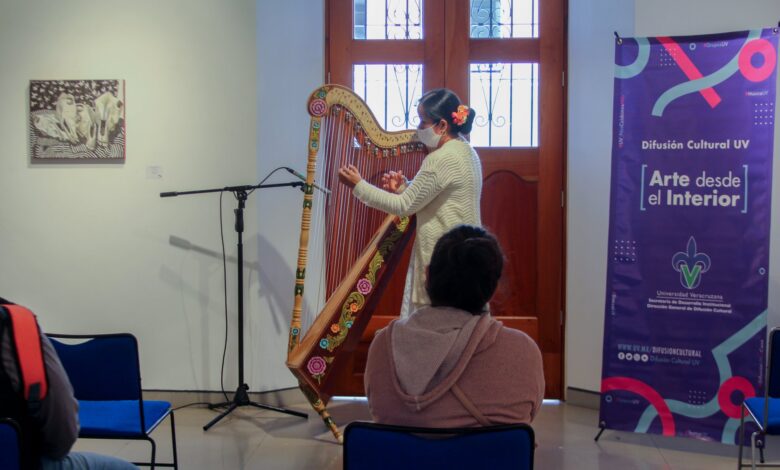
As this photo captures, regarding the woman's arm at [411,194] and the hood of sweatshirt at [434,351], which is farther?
the woman's arm at [411,194]

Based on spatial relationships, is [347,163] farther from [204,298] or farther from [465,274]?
[465,274]

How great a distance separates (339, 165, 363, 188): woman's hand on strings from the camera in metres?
3.01

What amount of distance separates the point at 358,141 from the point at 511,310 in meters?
1.61

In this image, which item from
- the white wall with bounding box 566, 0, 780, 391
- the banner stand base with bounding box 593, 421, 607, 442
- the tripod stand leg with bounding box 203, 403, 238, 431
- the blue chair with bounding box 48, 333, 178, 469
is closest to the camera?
the blue chair with bounding box 48, 333, 178, 469

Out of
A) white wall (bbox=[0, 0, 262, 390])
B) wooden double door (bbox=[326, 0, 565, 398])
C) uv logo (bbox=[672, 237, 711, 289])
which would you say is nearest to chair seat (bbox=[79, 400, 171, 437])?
white wall (bbox=[0, 0, 262, 390])

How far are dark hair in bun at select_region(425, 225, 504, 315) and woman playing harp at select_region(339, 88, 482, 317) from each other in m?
1.28

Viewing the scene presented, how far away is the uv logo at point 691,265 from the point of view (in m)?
3.30

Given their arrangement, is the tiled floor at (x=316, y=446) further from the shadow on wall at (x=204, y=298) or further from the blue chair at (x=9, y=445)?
the blue chair at (x=9, y=445)

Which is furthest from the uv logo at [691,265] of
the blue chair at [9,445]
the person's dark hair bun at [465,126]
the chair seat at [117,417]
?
the blue chair at [9,445]

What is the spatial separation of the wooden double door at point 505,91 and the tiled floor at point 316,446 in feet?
2.12

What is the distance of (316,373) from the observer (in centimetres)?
318

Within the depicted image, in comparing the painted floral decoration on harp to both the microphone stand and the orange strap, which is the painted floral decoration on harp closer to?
the microphone stand

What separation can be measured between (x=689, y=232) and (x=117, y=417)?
2.46 m

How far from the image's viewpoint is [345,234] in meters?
3.38
